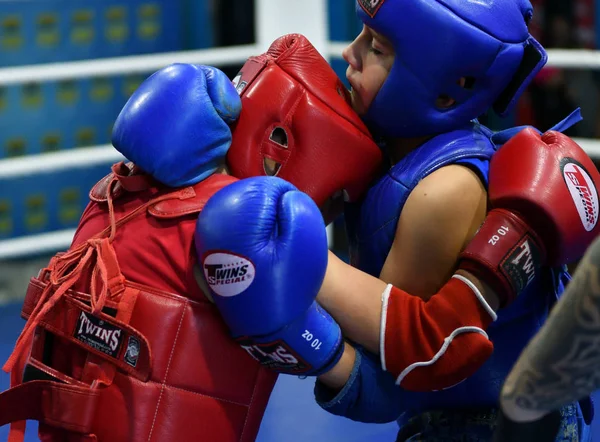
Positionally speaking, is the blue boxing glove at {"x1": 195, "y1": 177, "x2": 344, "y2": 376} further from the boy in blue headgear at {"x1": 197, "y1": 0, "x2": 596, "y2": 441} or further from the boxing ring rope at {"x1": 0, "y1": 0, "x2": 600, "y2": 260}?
the boxing ring rope at {"x1": 0, "y1": 0, "x2": 600, "y2": 260}

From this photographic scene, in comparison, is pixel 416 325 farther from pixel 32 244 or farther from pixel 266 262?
pixel 32 244

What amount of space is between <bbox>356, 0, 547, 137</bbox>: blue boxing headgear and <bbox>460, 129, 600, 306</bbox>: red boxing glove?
11 centimetres

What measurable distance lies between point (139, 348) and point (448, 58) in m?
0.58

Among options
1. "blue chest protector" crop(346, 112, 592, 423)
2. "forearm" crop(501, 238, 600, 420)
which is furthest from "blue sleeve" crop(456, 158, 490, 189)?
"forearm" crop(501, 238, 600, 420)

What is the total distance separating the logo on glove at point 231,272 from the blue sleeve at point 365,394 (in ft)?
0.76

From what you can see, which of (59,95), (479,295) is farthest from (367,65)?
(59,95)

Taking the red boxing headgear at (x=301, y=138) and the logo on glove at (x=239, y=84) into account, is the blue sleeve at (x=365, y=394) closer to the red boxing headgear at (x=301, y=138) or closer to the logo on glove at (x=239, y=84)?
the red boxing headgear at (x=301, y=138)

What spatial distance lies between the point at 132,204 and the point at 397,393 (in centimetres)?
47

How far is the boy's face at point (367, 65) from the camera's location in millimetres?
1477

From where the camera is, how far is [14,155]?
3.61 m

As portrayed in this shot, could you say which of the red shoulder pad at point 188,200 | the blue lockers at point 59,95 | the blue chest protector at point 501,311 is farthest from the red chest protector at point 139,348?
the blue lockers at point 59,95

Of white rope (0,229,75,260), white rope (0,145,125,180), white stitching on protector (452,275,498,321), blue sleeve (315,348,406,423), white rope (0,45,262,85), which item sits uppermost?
white stitching on protector (452,275,498,321)

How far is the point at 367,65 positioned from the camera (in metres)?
1.50

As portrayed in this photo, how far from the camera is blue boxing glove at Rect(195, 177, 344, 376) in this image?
4.16ft
